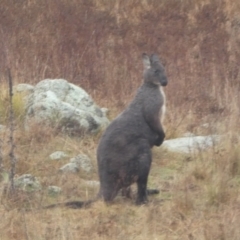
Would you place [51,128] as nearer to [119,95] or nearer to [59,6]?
[119,95]

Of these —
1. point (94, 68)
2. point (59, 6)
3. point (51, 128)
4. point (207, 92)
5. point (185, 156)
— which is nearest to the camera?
point (185, 156)

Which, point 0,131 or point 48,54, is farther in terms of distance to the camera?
point 48,54

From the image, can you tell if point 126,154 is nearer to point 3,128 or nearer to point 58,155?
point 58,155

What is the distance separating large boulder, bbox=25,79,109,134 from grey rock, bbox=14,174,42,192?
5.85ft

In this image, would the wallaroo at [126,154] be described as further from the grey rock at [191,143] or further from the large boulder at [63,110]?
the large boulder at [63,110]

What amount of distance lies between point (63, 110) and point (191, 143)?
163 centimetres

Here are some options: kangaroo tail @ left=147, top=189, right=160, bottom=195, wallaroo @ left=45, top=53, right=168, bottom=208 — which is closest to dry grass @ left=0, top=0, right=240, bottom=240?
kangaroo tail @ left=147, top=189, right=160, bottom=195

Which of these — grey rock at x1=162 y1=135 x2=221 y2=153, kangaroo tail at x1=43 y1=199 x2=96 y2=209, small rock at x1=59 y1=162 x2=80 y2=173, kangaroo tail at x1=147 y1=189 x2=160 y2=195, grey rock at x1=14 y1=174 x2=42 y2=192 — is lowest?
kangaroo tail at x1=43 y1=199 x2=96 y2=209

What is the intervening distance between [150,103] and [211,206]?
1362 mm

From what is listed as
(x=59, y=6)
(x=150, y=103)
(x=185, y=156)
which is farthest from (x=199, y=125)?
(x=59, y=6)

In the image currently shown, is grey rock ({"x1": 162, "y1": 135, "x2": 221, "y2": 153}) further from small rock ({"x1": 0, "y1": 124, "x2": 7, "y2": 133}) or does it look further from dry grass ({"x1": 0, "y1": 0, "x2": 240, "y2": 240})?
small rock ({"x1": 0, "y1": 124, "x2": 7, "y2": 133})

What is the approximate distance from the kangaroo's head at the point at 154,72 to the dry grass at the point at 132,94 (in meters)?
0.85

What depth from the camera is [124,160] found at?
700 centimetres

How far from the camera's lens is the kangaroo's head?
26.3 ft
